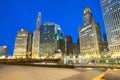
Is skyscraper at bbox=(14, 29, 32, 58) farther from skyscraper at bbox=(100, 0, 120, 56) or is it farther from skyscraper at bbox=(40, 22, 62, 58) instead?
skyscraper at bbox=(100, 0, 120, 56)

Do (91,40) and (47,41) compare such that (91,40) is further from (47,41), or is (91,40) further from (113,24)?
(47,41)

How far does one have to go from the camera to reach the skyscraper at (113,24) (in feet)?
300

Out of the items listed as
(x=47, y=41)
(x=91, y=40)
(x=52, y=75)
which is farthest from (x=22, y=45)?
(x=52, y=75)

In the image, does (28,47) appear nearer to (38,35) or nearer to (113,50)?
(38,35)

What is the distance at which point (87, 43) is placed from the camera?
129 meters

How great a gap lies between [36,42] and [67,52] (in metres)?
42.5

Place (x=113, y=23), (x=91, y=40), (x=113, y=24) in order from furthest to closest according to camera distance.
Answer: (x=91, y=40)
(x=113, y=23)
(x=113, y=24)

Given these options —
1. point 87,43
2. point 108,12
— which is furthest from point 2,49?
point 108,12

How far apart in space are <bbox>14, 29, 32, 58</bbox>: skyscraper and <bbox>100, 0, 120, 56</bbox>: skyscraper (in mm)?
101123

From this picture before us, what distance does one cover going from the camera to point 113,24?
96.7 m

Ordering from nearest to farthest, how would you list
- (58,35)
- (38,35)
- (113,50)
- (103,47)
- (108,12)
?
(113,50) → (108,12) → (103,47) → (38,35) → (58,35)

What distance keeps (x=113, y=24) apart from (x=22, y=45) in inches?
4524

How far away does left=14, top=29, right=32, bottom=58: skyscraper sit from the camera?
525 ft

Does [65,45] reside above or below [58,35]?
below
